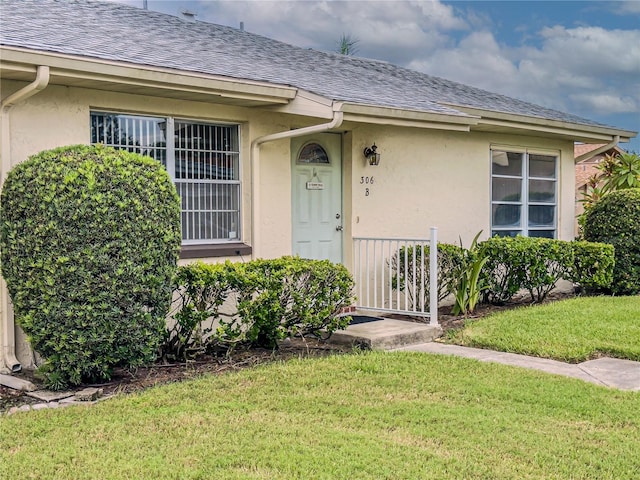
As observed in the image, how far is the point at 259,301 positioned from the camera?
6727mm

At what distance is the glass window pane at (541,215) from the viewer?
1249cm

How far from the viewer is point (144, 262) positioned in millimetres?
5801

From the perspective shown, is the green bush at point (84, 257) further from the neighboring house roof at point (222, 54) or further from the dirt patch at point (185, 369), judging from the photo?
the neighboring house roof at point (222, 54)

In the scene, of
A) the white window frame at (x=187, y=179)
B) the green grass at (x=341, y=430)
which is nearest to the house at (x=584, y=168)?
the white window frame at (x=187, y=179)

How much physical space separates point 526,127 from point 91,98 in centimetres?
720

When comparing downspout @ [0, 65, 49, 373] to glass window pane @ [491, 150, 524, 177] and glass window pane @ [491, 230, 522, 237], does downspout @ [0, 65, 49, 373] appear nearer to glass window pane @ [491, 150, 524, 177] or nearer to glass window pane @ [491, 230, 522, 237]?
glass window pane @ [491, 150, 524, 177]

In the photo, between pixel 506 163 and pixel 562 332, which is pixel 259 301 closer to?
pixel 562 332

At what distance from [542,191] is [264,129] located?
645cm

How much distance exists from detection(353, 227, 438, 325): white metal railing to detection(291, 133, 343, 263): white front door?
0.41m

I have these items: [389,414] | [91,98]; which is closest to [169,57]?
[91,98]

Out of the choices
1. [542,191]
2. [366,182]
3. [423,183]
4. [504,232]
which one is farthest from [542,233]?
[366,182]

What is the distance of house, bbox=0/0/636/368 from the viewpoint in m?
6.51

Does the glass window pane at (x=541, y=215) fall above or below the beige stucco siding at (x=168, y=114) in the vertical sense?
below

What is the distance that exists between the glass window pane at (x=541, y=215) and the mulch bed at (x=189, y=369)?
20.4ft
